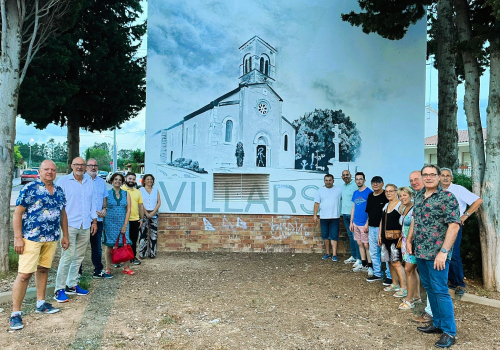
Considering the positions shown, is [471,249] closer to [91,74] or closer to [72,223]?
[72,223]

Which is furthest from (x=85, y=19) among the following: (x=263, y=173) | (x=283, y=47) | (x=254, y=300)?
(x=254, y=300)

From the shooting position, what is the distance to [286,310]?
4.80 m

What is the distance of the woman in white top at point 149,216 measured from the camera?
7.43m

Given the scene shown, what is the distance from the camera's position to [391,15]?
6.76m

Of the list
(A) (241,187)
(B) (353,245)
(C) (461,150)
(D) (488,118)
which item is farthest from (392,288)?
(C) (461,150)

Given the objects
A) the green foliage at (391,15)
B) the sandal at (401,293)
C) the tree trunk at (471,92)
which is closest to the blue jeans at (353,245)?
the sandal at (401,293)

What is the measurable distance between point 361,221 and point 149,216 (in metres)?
4.05

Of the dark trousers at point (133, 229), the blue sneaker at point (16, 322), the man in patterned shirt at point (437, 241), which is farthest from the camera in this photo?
the dark trousers at point (133, 229)

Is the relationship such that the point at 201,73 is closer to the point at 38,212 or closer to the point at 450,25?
the point at 38,212

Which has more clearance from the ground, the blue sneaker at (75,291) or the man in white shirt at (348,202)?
the man in white shirt at (348,202)

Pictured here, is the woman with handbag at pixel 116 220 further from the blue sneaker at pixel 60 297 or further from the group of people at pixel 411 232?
the group of people at pixel 411 232

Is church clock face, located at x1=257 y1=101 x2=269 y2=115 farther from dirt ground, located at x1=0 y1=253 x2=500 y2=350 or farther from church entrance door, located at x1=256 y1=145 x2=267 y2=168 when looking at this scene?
dirt ground, located at x1=0 y1=253 x2=500 y2=350

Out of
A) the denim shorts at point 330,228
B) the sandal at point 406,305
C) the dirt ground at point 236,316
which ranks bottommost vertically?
the dirt ground at point 236,316

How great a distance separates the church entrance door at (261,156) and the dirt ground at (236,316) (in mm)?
2536
